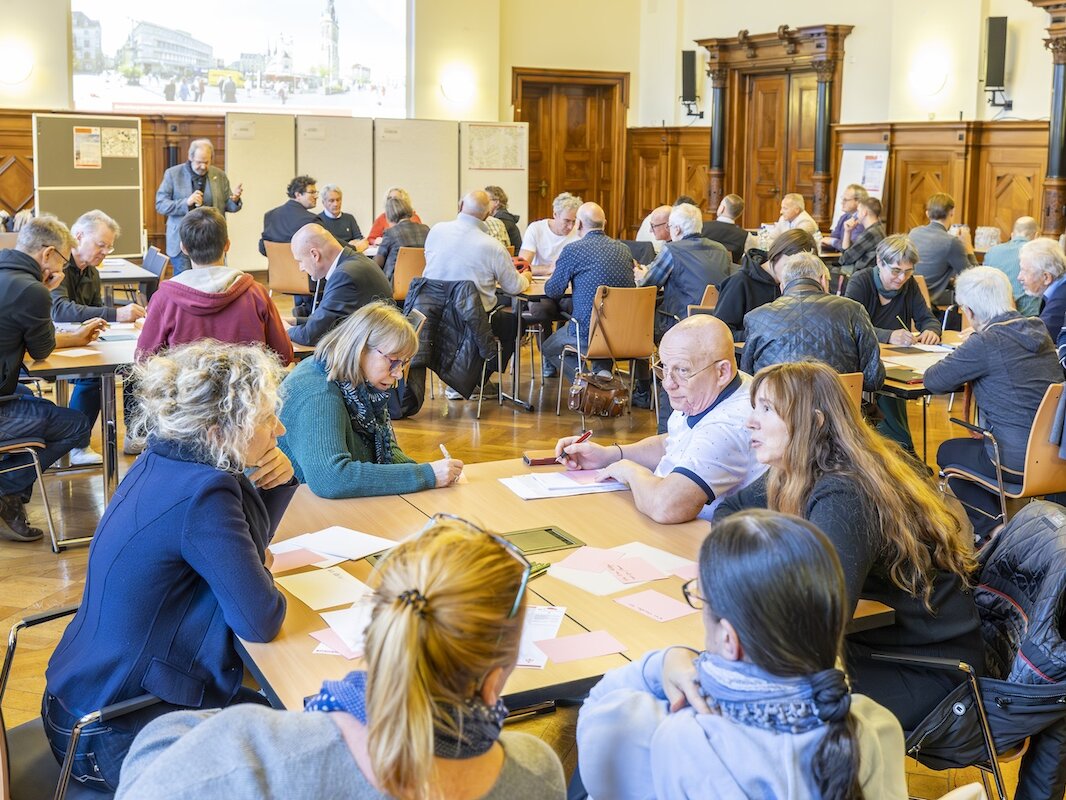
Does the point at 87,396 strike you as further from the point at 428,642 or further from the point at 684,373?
the point at 428,642

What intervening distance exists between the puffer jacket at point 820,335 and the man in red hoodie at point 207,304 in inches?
88.3

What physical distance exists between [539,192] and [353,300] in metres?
10.3

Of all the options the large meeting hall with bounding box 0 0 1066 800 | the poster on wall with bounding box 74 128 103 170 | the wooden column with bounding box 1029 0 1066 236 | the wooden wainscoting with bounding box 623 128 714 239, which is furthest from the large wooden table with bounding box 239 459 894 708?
the wooden wainscoting with bounding box 623 128 714 239

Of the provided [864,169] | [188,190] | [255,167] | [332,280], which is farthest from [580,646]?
[255,167]

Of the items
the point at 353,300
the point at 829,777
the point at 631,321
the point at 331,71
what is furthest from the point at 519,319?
the point at 331,71

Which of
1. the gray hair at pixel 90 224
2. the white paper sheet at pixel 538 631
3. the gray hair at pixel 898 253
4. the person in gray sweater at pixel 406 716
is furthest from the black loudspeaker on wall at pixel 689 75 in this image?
the person in gray sweater at pixel 406 716

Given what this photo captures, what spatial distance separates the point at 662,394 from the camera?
755 centimetres

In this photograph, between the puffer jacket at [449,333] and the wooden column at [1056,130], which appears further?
the wooden column at [1056,130]

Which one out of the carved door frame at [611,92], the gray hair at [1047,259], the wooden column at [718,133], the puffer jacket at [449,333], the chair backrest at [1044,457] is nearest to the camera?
the chair backrest at [1044,457]

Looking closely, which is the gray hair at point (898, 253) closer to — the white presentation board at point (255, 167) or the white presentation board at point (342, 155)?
the white presentation board at point (342, 155)

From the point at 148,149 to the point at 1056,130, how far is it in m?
9.64

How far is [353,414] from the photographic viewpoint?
3.57m

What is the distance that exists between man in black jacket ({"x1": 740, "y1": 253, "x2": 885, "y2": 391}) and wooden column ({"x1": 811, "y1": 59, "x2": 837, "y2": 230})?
8.52 metres

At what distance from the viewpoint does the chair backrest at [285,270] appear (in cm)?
876
